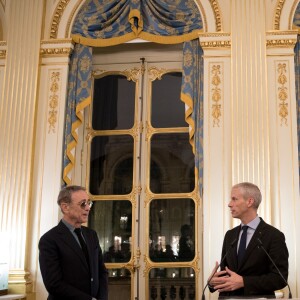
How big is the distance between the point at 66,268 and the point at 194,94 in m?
2.73

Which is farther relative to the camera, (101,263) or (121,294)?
(121,294)

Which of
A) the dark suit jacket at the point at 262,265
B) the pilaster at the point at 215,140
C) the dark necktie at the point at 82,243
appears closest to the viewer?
the dark suit jacket at the point at 262,265

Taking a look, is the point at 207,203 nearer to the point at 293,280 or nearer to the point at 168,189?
the point at 168,189

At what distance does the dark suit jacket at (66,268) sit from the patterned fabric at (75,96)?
7.23ft

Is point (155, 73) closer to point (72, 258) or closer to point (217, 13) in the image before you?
point (217, 13)

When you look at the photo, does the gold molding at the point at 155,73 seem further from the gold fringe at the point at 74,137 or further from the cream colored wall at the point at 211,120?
the gold fringe at the point at 74,137

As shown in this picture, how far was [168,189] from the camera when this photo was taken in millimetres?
5465

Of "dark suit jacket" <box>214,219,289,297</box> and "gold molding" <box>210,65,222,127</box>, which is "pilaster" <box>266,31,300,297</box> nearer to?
"gold molding" <box>210,65,222,127</box>

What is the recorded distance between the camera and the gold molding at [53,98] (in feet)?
17.7

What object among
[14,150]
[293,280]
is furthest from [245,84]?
[14,150]

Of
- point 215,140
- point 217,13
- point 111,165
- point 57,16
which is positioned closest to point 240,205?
point 215,140

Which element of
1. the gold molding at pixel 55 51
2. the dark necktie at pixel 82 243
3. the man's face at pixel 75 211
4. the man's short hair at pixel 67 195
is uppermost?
the gold molding at pixel 55 51

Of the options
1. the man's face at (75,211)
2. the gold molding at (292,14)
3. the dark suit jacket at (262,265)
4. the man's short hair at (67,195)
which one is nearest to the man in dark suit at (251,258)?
the dark suit jacket at (262,265)

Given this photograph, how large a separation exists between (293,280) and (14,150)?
2.94 m
